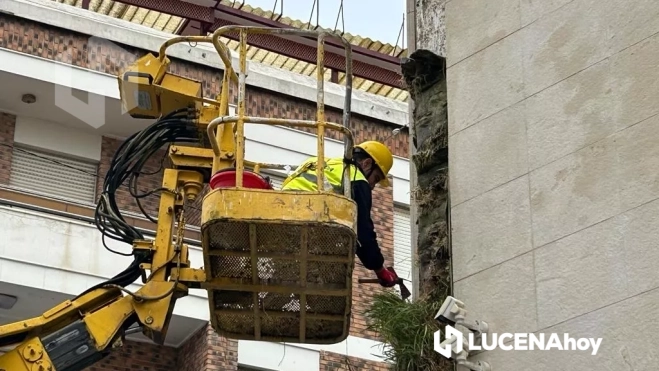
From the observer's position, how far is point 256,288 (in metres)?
10.8

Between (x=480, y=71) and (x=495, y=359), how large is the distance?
2.16 metres

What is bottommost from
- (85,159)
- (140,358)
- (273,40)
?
(140,358)

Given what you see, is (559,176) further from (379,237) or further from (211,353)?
(379,237)

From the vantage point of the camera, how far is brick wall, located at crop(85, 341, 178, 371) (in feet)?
66.2

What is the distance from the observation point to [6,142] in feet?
68.0

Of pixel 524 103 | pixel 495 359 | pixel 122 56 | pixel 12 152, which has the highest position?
pixel 122 56

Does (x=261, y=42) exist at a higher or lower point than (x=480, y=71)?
higher

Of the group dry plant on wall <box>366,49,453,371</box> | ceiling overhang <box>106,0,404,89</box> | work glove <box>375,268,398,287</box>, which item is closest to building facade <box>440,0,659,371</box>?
dry plant on wall <box>366,49,453,371</box>

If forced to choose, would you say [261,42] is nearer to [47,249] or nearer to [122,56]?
[122,56]

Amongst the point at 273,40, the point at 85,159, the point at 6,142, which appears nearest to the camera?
the point at 6,142

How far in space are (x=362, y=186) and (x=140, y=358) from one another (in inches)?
397

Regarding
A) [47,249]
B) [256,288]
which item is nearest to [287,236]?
[256,288]

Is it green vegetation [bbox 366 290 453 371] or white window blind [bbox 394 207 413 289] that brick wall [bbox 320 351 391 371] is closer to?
white window blind [bbox 394 207 413 289]

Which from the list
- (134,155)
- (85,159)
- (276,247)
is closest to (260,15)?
(85,159)
